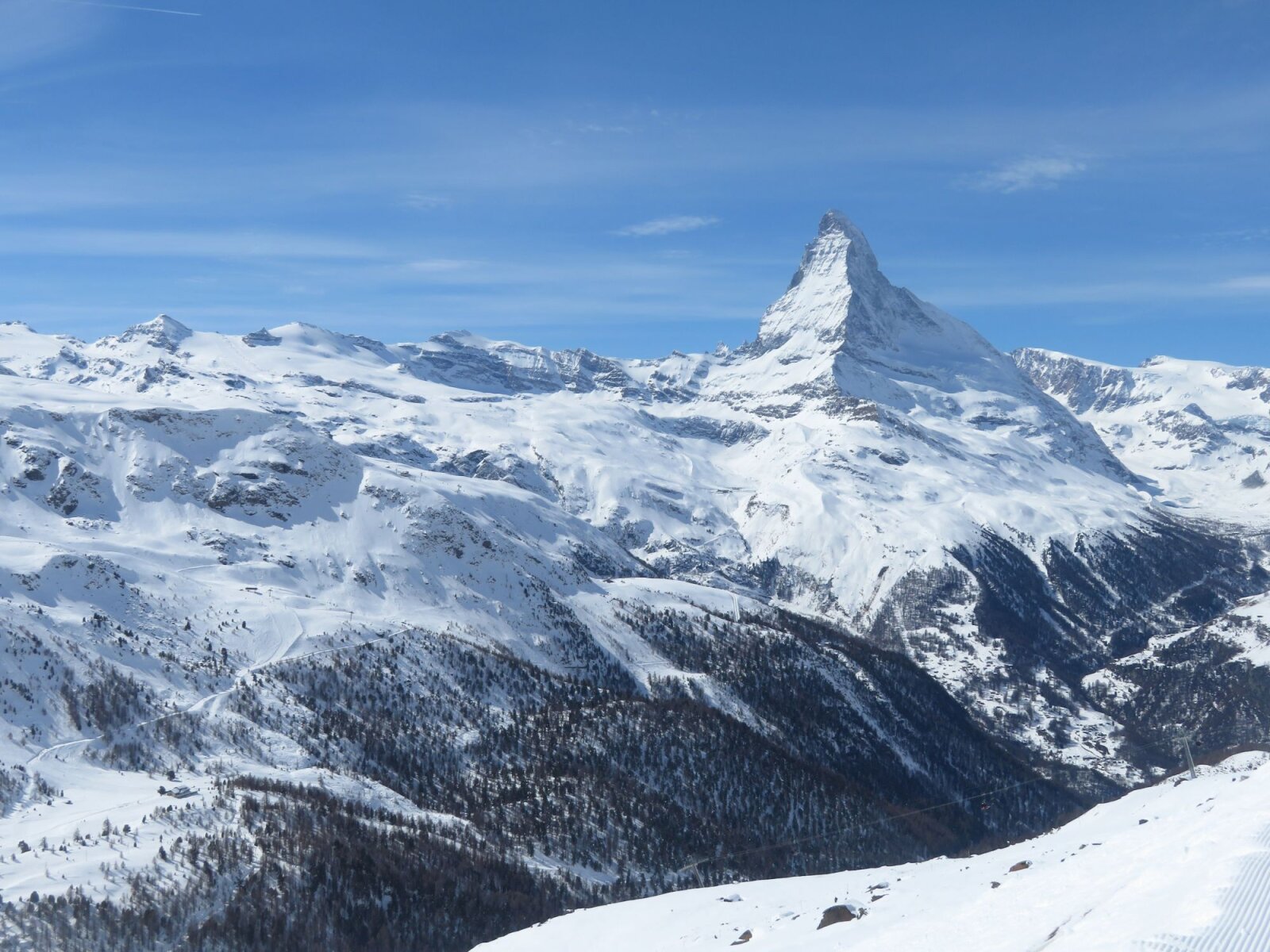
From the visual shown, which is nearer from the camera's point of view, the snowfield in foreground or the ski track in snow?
the ski track in snow

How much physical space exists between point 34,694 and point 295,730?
42.8 metres

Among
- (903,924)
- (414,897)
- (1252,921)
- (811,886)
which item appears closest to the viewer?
(1252,921)

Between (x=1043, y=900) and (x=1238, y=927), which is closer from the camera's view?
(x=1238, y=927)

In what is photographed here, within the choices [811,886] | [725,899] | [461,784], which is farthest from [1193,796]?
[461,784]

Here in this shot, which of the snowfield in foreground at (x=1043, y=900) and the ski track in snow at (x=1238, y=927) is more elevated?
the ski track in snow at (x=1238, y=927)

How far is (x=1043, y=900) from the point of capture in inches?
2343

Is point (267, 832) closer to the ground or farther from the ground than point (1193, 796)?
closer to the ground

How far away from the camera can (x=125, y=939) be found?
11394cm

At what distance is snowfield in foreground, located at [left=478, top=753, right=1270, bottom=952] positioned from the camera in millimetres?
45938

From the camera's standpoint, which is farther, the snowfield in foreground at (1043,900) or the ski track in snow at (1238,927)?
the snowfield in foreground at (1043,900)

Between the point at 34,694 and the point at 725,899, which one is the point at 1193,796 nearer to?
the point at 725,899

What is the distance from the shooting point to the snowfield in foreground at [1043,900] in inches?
1809

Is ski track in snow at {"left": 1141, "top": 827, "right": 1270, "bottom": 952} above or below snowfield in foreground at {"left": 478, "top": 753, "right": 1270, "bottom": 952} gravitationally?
above

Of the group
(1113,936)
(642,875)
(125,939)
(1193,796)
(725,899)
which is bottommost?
(642,875)
